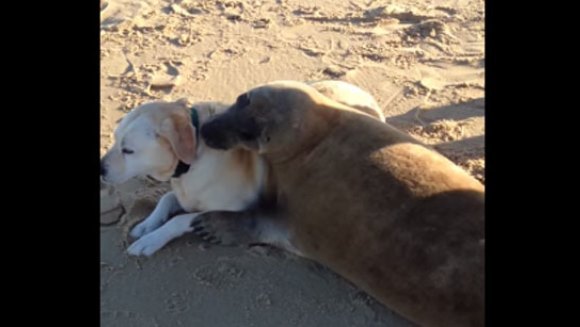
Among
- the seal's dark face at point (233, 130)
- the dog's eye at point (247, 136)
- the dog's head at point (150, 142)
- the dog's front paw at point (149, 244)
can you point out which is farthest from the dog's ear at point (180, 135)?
the dog's front paw at point (149, 244)

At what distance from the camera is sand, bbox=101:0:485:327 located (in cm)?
425

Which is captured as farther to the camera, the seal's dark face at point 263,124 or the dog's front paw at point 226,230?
the dog's front paw at point 226,230

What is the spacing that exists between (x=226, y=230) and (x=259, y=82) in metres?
1.99

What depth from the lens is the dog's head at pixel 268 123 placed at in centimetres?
445

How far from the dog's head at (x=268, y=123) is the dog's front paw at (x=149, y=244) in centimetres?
64

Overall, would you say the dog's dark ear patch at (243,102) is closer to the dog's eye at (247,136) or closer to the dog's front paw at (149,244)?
the dog's eye at (247,136)

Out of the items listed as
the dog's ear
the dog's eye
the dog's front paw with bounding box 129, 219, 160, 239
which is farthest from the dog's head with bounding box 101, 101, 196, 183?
the dog's front paw with bounding box 129, 219, 160, 239

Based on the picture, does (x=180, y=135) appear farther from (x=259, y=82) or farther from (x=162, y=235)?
(x=259, y=82)

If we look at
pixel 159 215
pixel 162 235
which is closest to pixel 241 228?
pixel 162 235

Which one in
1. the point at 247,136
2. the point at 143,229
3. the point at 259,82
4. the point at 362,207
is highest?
the point at 247,136

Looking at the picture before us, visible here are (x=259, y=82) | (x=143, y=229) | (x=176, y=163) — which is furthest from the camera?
(x=259, y=82)

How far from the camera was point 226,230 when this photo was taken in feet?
15.1
